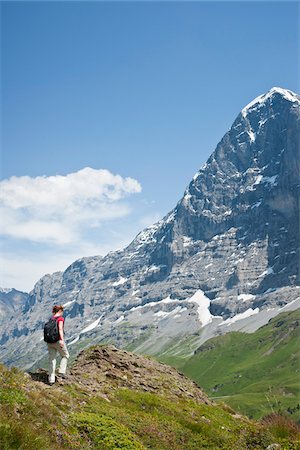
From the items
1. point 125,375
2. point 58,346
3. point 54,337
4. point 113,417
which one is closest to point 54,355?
point 58,346

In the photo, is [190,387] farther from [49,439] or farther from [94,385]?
[49,439]

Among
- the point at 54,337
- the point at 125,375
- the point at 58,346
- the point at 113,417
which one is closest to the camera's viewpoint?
the point at 113,417

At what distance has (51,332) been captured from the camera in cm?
2339

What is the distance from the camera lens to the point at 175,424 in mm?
22406

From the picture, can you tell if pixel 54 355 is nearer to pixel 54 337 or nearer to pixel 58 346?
pixel 58 346

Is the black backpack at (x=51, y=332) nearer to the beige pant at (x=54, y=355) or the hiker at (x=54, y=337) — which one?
the hiker at (x=54, y=337)

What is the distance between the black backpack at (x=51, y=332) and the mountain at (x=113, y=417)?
2076 millimetres

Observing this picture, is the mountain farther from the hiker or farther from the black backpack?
the black backpack

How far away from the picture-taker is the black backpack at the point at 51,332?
2328cm

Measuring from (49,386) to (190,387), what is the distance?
46.3 ft

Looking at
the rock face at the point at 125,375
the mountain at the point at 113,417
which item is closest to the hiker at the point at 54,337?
the mountain at the point at 113,417

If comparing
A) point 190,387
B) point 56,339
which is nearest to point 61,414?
point 56,339

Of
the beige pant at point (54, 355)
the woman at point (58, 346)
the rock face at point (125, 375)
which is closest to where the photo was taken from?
the beige pant at point (54, 355)

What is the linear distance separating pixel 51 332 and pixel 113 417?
538 centimetres
